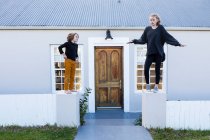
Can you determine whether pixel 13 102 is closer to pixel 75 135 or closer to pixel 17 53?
pixel 75 135

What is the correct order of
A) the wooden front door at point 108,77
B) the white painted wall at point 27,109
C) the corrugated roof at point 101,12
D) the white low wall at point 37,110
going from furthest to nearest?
1. the wooden front door at point 108,77
2. the corrugated roof at point 101,12
3. the white painted wall at point 27,109
4. the white low wall at point 37,110

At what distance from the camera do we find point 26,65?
11023mm

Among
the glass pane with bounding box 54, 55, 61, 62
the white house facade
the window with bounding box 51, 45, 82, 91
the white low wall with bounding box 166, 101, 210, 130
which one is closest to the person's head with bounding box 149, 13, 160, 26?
the white low wall with bounding box 166, 101, 210, 130

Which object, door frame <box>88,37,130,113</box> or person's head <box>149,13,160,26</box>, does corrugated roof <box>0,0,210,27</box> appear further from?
person's head <box>149,13,160,26</box>

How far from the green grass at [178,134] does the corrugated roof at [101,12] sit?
4.84 meters

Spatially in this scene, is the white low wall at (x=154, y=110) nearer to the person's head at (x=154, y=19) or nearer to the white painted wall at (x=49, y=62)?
the person's head at (x=154, y=19)

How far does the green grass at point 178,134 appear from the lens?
6848 millimetres

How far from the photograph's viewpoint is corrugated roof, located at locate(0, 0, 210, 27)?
437 inches

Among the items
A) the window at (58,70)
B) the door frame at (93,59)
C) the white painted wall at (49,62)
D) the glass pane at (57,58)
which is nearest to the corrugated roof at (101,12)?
the white painted wall at (49,62)

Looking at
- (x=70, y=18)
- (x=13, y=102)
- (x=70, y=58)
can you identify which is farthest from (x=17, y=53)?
(x=70, y=58)

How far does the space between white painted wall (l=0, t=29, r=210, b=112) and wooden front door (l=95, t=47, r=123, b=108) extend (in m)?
0.64

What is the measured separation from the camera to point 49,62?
11.0 meters

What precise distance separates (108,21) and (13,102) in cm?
499

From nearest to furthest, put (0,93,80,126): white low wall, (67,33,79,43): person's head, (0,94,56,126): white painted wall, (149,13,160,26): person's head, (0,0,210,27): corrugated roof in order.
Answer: (149,13,160,26): person's head → (67,33,79,43): person's head → (0,93,80,126): white low wall → (0,94,56,126): white painted wall → (0,0,210,27): corrugated roof
